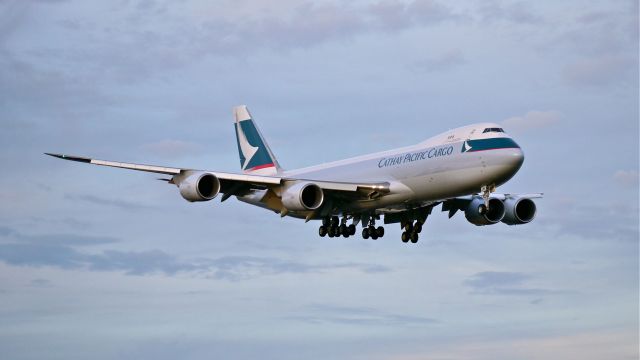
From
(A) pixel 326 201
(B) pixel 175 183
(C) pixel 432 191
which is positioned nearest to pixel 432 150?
(C) pixel 432 191

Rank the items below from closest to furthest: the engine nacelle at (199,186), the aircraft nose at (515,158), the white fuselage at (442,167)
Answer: the aircraft nose at (515,158), the white fuselage at (442,167), the engine nacelle at (199,186)

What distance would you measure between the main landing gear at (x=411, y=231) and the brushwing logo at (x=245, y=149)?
12.6 meters

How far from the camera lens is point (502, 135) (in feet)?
211

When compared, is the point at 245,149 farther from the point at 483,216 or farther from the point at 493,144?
the point at 493,144

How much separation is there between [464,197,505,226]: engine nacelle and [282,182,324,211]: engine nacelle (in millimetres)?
10308

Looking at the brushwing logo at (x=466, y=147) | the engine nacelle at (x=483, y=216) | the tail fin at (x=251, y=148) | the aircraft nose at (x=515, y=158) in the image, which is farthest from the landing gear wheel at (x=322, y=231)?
the aircraft nose at (x=515, y=158)

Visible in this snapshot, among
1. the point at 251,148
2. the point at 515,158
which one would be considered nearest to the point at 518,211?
the point at 515,158

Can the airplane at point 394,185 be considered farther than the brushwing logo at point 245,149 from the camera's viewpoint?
No

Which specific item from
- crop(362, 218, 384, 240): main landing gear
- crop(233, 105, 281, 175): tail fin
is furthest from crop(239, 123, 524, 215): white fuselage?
crop(233, 105, 281, 175): tail fin

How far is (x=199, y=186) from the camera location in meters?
66.2

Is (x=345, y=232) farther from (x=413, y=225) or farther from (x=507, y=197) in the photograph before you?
(x=507, y=197)

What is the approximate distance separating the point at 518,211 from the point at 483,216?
2789mm

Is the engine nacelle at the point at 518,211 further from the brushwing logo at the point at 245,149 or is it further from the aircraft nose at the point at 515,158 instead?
the brushwing logo at the point at 245,149

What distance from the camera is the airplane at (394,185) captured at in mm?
64188
